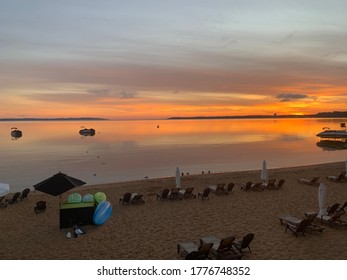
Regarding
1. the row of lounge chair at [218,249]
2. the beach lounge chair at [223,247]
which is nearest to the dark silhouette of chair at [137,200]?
the row of lounge chair at [218,249]

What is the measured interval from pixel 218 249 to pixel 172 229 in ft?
10.5

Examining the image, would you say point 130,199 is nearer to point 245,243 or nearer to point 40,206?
point 40,206

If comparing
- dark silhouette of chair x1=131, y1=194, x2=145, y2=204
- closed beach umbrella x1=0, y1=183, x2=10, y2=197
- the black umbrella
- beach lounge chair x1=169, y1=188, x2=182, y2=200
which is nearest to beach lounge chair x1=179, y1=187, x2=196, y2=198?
beach lounge chair x1=169, y1=188, x2=182, y2=200

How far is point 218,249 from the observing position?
30.0 feet

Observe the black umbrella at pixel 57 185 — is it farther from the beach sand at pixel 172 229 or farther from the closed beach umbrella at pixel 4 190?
the beach sand at pixel 172 229

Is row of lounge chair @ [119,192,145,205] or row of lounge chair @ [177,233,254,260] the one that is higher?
row of lounge chair @ [177,233,254,260]

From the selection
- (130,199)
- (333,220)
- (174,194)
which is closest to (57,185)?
(130,199)

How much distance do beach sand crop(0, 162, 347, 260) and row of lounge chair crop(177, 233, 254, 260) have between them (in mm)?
256

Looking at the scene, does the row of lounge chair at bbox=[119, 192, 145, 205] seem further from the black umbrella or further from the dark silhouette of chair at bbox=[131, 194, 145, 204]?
the black umbrella

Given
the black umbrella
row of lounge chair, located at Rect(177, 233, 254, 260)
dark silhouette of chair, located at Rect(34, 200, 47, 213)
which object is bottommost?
dark silhouette of chair, located at Rect(34, 200, 47, 213)

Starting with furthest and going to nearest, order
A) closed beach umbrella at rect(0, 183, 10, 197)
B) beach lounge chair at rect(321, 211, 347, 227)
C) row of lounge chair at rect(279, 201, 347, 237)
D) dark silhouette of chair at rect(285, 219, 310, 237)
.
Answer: closed beach umbrella at rect(0, 183, 10, 197) → beach lounge chair at rect(321, 211, 347, 227) → row of lounge chair at rect(279, 201, 347, 237) → dark silhouette of chair at rect(285, 219, 310, 237)

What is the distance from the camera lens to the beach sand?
9.77 m
